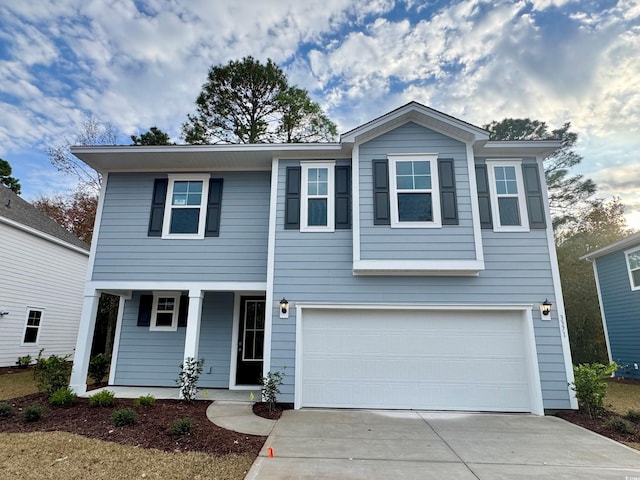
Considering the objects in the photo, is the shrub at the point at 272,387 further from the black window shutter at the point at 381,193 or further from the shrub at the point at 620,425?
the shrub at the point at 620,425

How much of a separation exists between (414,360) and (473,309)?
155 centimetres

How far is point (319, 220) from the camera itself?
7.25 metres

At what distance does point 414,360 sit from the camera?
6652 mm

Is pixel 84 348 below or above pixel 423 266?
below

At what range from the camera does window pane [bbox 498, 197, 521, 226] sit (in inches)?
281

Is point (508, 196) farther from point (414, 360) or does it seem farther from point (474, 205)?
point (414, 360)

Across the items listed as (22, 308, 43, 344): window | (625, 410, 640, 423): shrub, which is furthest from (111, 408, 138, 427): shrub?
(22, 308, 43, 344): window

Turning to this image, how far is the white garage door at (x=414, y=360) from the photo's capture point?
6.48 m

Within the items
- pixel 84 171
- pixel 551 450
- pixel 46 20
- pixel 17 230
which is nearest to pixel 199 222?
pixel 46 20

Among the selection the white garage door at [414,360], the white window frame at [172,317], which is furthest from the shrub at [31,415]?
the white garage door at [414,360]

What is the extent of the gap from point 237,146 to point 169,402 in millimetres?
5383

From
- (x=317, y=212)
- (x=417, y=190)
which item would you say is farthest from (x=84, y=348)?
(x=417, y=190)

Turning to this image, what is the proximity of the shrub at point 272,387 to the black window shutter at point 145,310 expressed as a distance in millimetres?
3825

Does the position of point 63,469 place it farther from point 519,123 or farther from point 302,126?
point 519,123
